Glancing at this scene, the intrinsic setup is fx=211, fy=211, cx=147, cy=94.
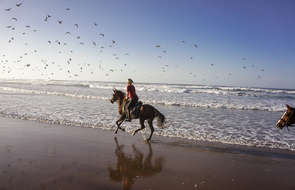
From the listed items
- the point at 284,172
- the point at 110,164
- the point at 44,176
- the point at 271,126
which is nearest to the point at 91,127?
the point at 110,164

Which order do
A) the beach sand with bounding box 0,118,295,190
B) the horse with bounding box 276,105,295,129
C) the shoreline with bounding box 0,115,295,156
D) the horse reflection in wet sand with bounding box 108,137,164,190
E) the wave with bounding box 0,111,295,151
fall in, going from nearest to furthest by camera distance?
the beach sand with bounding box 0,118,295,190, the horse reflection in wet sand with bounding box 108,137,164,190, the horse with bounding box 276,105,295,129, the shoreline with bounding box 0,115,295,156, the wave with bounding box 0,111,295,151

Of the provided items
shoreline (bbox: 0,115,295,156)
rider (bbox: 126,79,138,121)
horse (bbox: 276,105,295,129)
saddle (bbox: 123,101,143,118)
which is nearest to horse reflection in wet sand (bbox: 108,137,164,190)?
shoreline (bbox: 0,115,295,156)

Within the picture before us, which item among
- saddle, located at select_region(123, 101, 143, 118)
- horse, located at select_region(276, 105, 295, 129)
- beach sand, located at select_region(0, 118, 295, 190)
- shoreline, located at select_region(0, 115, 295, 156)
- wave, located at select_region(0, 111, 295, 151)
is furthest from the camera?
saddle, located at select_region(123, 101, 143, 118)

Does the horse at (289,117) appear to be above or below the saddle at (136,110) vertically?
above

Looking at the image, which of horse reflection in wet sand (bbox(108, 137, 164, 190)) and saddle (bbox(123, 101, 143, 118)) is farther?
saddle (bbox(123, 101, 143, 118))

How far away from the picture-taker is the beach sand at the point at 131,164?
5039 millimetres

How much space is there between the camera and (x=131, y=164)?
6.35m

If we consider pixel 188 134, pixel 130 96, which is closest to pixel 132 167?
pixel 130 96

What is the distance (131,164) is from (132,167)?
0.81 feet

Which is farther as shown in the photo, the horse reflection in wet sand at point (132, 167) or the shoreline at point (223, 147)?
the shoreline at point (223, 147)

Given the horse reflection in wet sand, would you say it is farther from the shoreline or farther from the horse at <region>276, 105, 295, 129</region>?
the horse at <region>276, 105, 295, 129</region>

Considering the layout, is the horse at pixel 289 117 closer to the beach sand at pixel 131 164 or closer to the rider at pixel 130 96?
the beach sand at pixel 131 164

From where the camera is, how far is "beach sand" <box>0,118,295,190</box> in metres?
5.04

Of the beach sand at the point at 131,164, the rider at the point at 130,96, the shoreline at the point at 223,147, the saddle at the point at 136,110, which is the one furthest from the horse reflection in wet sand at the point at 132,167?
the rider at the point at 130,96
